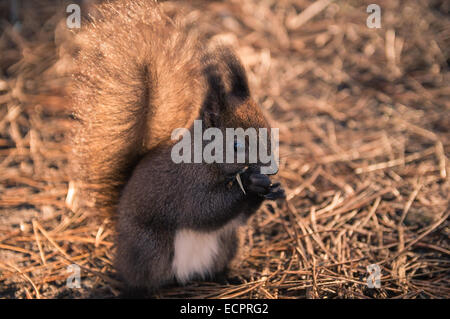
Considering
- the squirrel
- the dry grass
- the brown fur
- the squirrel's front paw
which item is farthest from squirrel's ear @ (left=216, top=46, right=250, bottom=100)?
the dry grass

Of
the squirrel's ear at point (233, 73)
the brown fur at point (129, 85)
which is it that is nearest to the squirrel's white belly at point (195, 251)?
the brown fur at point (129, 85)

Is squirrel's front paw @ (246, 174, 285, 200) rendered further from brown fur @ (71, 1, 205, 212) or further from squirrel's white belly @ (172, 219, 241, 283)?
brown fur @ (71, 1, 205, 212)

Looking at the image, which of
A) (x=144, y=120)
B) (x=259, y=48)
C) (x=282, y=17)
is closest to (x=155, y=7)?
(x=144, y=120)

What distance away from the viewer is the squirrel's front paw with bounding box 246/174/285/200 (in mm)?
→ 1610

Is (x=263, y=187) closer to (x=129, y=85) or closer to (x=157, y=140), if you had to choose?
(x=157, y=140)

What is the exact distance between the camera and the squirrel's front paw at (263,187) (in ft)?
5.28

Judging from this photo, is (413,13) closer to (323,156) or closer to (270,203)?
(323,156)

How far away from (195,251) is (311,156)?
1098 millimetres

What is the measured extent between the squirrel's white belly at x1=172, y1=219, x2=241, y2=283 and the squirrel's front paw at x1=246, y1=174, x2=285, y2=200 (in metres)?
0.23

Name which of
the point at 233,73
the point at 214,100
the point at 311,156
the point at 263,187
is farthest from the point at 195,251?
the point at 311,156

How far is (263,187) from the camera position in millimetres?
1629
